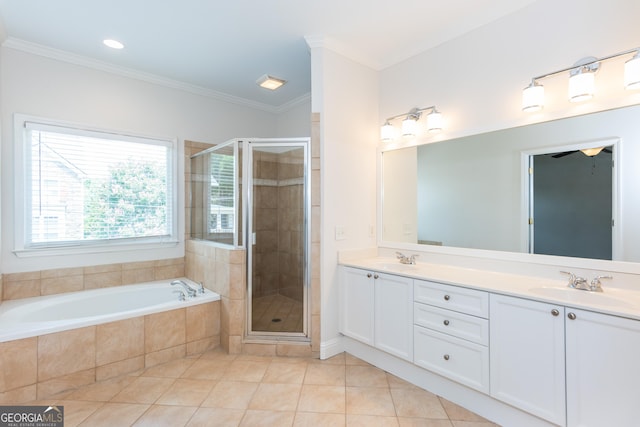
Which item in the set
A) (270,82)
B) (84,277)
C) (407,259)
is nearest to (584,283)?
(407,259)

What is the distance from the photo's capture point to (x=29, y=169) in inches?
101

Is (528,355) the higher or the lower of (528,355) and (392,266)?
the lower

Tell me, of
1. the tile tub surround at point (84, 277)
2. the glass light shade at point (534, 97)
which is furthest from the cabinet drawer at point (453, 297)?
the tile tub surround at point (84, 277)

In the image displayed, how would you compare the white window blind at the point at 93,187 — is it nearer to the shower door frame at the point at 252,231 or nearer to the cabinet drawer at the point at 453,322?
the shower door frame at the point at 252,231

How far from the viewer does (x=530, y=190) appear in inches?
79.7

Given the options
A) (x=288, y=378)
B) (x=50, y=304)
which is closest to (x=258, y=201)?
(x=288, y=378)

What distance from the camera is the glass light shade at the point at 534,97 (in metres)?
1.87

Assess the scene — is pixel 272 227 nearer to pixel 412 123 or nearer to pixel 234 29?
pixel 412 123

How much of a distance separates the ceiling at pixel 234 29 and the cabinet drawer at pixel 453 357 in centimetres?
227

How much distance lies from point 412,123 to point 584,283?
1.63 meters

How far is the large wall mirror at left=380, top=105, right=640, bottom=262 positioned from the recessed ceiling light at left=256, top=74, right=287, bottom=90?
149cm

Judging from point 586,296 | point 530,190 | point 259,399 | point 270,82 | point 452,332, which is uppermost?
point 270,82

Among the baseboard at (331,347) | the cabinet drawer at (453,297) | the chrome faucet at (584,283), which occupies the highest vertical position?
the chrome faucet at (584,283)

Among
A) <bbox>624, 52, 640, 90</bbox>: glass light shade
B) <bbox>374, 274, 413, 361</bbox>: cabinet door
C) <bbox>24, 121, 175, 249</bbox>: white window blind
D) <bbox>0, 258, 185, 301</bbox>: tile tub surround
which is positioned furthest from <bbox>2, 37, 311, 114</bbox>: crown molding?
<bbox>624, 52, 640, 90</bbox>: glass light shade
